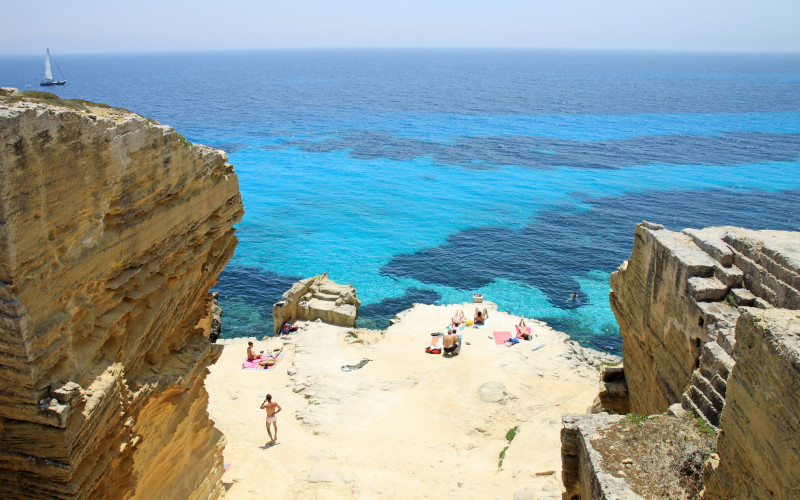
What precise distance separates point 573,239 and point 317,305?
→ 721 inches

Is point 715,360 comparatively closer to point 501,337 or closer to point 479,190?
point 501,337

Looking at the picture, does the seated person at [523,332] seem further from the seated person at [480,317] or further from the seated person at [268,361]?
the seated person at [268,361]

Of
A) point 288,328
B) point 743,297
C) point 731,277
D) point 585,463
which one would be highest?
point 731,277

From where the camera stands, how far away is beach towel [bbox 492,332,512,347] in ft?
70.8

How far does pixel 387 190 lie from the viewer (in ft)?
152

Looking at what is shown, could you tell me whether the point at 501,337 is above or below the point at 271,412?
below

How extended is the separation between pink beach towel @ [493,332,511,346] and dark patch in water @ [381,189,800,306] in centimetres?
622

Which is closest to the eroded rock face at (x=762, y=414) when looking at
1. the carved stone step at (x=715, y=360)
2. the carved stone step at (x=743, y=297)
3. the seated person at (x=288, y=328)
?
the carved stone step at (x=715, y=360)

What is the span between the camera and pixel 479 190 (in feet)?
150

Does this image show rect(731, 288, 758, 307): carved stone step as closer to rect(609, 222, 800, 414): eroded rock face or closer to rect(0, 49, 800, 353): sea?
rect(609, 222, 800, 414): eroded rock face

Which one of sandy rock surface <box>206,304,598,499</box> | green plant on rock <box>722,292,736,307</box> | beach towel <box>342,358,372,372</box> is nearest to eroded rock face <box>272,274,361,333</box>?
sandy rock surface <box>206,304,598,499</box>

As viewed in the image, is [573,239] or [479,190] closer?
[573,239]

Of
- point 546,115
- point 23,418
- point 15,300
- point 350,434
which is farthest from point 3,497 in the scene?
point 546,115

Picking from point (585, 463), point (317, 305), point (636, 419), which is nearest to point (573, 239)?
point (317, 305)
